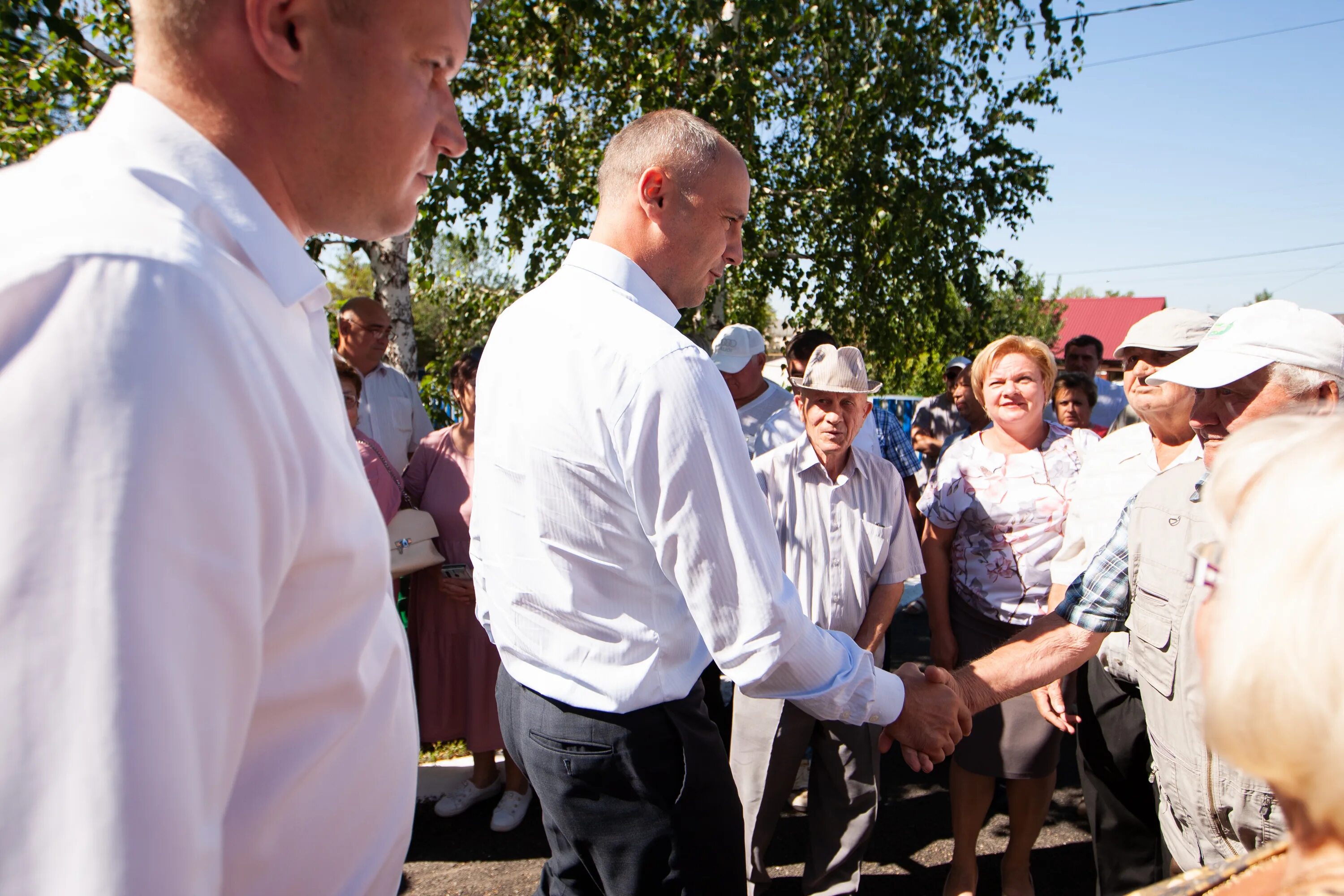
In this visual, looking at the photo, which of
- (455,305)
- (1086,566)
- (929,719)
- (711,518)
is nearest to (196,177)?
(711,518)

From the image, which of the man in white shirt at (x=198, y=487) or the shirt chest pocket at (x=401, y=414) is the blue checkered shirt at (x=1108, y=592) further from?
the shirt chest pocket at (x=401, y=414)

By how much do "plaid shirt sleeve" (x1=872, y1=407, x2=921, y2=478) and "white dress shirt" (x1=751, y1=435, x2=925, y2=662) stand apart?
1491 millimetres

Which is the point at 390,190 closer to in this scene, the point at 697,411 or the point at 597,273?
the point at 697,411

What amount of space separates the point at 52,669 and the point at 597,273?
158cm

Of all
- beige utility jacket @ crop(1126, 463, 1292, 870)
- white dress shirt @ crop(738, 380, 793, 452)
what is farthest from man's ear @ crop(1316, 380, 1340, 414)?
white dress shirt @ crop(738, 380, 793, 452)

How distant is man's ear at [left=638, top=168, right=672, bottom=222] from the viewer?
2072mm

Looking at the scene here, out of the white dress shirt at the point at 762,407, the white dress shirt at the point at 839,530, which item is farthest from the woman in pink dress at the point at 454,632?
the white dress shirt at the point at 762,407

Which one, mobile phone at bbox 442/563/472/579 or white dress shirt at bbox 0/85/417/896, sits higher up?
white dress shirt at bbox 0/85/417/896

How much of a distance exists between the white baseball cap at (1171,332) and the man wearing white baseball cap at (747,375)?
2.03 meters

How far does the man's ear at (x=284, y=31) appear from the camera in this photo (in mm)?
803

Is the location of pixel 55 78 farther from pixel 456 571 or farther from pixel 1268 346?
pixel 1268 346

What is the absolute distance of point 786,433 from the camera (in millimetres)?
4414

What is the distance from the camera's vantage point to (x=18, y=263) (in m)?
0.57

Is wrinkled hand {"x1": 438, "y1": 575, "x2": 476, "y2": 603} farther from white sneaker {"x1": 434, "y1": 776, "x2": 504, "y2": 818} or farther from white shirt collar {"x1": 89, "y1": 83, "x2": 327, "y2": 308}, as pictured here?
white shirt collar {"x1": 89, "y1": 83, "x2": 327, "y2": 308}
